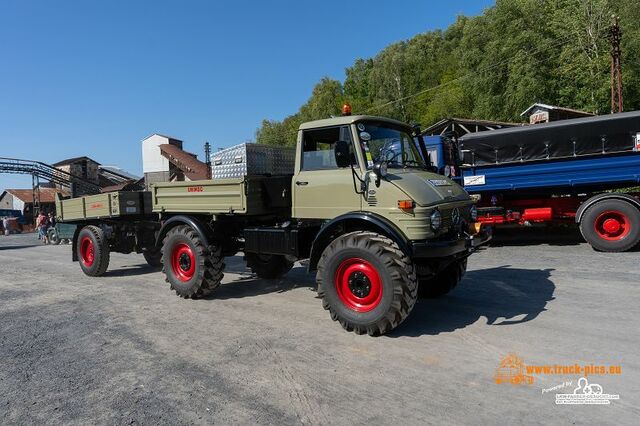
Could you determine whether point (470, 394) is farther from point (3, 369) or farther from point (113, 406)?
point (3, 369)

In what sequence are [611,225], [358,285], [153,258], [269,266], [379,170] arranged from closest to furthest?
[379,170] → [358,285] → [269,266] → [611,225] → [153,258]

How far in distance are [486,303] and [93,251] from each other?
26.3ft

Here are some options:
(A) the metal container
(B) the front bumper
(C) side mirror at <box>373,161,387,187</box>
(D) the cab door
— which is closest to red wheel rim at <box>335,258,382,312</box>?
(B) the front bumper

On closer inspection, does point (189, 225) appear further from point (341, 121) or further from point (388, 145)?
point (388, 145)

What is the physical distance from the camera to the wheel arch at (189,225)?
664 centimetres

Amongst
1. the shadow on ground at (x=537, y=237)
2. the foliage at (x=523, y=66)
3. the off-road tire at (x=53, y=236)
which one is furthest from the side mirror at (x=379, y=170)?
the foliage at (x=523, y=66)

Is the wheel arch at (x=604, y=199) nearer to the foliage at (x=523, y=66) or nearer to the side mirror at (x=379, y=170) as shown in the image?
the side mirror at (x=379, y=170)

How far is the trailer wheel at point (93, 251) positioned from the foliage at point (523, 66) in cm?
3138

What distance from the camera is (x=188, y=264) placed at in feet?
22.8

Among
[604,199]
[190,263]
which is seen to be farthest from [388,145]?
[604,199]

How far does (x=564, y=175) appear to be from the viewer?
988 centimetres

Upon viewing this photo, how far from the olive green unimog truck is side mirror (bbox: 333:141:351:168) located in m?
0.01

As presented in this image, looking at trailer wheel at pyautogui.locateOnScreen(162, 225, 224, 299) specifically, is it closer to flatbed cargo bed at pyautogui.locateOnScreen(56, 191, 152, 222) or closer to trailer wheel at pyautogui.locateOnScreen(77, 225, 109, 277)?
flatbed cargo bed at pyautogui.locateOnScreen(56, 191, 152, 222)

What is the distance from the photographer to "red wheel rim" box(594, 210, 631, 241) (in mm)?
9211
